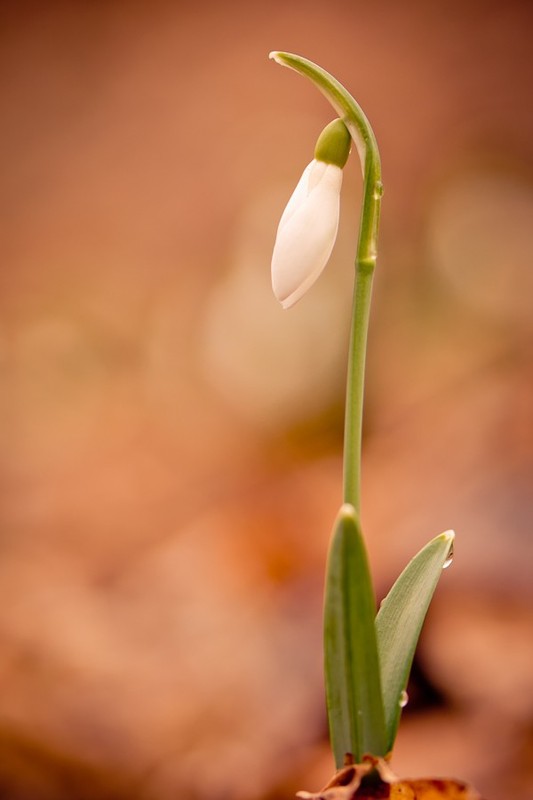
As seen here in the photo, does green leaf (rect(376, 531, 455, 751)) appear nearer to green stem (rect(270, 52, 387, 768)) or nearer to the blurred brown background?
green stem (rect(270, 52, 387, 768))

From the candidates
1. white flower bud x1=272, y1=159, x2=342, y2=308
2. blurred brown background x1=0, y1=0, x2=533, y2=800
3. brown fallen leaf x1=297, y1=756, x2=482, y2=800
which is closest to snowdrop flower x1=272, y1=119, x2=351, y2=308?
white flower bud x1=272, y1=159, x2=342, y2=308

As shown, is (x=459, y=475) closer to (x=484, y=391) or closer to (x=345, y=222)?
(x=484, y=391)

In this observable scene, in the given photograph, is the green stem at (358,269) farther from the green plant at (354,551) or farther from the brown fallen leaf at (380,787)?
the brown fallen leaf at (380,787)

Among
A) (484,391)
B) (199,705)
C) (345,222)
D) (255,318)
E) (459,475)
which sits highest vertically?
(345,222)

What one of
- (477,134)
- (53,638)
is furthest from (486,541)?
(477,134)

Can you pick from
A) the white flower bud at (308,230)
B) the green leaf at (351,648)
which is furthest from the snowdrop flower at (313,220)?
the green leaf at (351,648)

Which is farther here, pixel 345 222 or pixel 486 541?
pixel 345 222

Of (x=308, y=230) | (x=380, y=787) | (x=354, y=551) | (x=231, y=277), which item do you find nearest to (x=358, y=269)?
(x=308, y=230)

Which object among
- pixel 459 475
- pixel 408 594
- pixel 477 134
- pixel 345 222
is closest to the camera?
pixel 408 594
